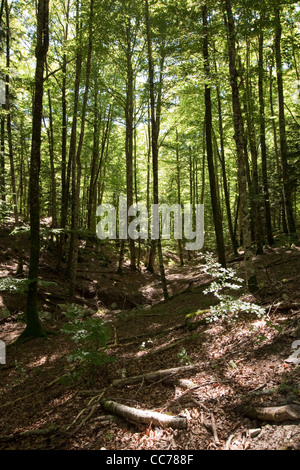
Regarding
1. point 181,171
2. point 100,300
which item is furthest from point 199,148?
point 100,300

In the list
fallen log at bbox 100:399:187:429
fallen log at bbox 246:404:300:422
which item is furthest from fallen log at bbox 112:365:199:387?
fallen log at bbox 246:404:300:422

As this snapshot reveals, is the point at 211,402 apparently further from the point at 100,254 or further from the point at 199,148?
the point at 199,148

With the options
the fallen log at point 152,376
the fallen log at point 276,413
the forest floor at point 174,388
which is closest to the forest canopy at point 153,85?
the forest floor at point 174,388

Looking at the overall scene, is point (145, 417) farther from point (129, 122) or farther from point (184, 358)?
point (129, 122)

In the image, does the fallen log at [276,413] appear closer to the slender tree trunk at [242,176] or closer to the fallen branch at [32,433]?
the fallen branch at [32,433]

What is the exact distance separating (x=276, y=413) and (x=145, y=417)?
1.41 meters

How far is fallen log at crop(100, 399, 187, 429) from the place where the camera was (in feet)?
9.66

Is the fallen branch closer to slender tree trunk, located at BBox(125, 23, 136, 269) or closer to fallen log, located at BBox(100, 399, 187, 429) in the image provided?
fallen log, located at BBox(100, 399, 187, 429)

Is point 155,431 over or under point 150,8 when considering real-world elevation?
under

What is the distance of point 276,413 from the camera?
2.69 metres

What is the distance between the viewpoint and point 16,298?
10.2 metres

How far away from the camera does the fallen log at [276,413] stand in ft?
8.57

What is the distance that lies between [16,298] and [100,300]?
156 inches

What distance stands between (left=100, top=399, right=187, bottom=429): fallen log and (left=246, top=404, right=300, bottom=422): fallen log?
0.76m
